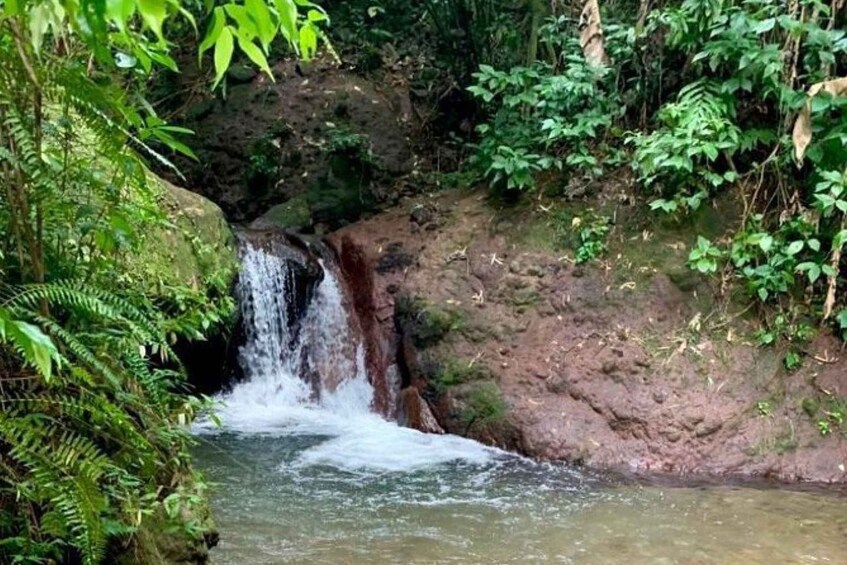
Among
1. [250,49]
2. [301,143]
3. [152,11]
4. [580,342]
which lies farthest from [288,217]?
[152,11]

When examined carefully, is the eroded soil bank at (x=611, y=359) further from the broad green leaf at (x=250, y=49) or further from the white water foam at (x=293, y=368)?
the broad green leaf at (x=250, y=49)

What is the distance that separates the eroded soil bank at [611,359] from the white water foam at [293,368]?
0.53 m

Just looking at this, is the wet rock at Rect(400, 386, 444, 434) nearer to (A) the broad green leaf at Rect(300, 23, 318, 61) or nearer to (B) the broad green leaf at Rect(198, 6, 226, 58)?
(A) the broad green leaf at Rect(300, 23, 318, 61)

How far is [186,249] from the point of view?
214 inches

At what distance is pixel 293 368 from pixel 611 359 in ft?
9.83

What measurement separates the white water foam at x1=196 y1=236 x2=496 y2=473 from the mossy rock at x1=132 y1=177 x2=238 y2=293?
0.81 m

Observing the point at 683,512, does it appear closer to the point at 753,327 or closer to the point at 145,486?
the point at 753,327

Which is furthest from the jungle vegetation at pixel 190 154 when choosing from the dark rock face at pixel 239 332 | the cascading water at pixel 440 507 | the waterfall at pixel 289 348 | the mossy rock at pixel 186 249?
the waterfall at pixel 289 348

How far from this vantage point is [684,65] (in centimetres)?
643

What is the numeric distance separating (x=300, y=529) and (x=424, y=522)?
2.20 ft

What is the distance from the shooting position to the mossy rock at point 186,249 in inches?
166

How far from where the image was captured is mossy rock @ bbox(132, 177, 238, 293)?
4207 mm

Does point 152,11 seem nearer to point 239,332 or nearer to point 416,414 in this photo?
point 416,414

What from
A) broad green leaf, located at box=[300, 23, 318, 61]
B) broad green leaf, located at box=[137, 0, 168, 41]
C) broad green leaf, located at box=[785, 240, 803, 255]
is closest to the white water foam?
broad green leaf, located at box=[785, 240, 803, 255]
